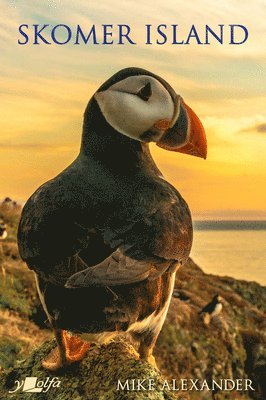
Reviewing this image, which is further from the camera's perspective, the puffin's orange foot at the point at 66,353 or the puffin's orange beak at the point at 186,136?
the puffin's orange beak at the point at 186,136

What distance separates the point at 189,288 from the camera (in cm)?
1486

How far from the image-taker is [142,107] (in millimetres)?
6289

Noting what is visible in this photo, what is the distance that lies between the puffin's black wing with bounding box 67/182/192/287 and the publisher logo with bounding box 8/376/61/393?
1186 mm

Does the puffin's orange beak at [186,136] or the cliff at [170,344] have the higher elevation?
the puffin's orange beak at [186,136]

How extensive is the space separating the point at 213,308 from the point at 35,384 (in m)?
7.17

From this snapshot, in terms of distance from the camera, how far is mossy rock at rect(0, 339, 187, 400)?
5840 mm

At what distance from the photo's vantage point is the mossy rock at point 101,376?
584 cm

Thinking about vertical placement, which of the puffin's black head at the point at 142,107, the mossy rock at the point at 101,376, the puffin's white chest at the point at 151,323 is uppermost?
the puffin's black head at the point at 142,107

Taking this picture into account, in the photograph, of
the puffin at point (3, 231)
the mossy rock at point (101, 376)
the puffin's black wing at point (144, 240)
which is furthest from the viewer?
the puffin at point (3, 231)

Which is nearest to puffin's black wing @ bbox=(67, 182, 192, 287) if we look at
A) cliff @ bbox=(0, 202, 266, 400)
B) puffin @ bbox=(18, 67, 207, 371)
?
puffin @ bbox=(18, 67, 207, 371)

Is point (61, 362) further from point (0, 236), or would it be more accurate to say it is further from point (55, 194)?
point (0, 236)

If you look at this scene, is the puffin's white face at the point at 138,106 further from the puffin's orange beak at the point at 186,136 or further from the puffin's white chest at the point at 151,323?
the puffin's white chest at the point at 151,323

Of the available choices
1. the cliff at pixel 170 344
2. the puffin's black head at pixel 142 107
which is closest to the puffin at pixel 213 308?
the cliff at pixel 170 344

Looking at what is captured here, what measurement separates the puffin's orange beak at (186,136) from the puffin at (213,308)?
665cm
